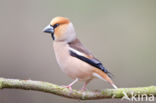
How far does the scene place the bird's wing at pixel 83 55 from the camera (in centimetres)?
207

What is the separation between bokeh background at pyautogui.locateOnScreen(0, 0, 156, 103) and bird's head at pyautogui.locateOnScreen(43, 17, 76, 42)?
187 cm

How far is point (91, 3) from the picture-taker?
4.79 m

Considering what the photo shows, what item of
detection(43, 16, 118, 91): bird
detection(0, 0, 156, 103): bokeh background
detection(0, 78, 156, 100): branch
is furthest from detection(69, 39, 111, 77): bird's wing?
detection(0, 0, 156, 103): bokeh background

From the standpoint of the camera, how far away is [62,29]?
2.08 meters

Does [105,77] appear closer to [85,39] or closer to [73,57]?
[73,57]

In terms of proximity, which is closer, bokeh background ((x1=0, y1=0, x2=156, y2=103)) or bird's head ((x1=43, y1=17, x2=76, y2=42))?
bird's head ((x1=43, y1=17, x2=76, y2=42))

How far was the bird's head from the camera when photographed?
2038mm

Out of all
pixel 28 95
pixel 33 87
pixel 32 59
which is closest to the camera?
pixel 33 87

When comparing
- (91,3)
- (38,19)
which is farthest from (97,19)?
(38,19)

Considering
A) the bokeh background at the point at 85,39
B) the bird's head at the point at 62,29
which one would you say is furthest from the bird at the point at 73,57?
the bokeh background at the point at 85,39

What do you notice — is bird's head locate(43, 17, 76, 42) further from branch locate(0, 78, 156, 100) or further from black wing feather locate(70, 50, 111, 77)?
branch locate(0, 78, 156, 100)

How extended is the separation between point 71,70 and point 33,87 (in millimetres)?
245

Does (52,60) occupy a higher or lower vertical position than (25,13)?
lower

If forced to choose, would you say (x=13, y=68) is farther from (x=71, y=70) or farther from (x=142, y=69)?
(x=71, y=70)
